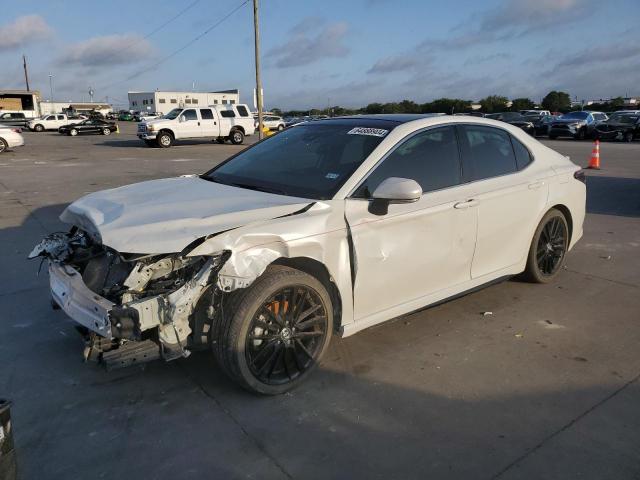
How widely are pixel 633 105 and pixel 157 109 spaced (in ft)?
232

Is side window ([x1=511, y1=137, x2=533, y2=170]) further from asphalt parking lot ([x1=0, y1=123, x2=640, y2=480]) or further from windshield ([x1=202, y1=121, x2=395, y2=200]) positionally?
windshield ([x1=202, y1=121, x2=395, y2=200])

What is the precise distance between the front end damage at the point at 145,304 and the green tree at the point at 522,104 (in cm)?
5840

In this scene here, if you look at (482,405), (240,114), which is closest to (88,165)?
(240,114)

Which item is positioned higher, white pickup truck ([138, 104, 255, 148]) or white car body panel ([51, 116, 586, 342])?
white pickup truck ([138, 104, 255, 148])

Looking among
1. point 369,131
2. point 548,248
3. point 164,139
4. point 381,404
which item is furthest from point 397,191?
point 164,139

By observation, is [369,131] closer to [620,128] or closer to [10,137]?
[10,137]

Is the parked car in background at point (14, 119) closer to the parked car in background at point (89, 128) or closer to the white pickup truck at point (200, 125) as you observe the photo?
the parked car in background at point (89, 128)

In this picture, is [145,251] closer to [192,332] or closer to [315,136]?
[192,332]

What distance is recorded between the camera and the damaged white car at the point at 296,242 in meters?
2.95

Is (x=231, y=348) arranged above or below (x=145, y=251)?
below

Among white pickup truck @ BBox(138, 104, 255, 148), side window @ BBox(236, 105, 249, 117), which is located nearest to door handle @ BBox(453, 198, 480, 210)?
white pickup truck @ BBox(138, 104, 255, 148)

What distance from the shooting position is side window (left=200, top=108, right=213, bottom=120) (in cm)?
2795

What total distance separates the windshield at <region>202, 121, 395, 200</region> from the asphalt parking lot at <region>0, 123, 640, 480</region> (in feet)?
4.06

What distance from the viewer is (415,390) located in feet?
11.1
